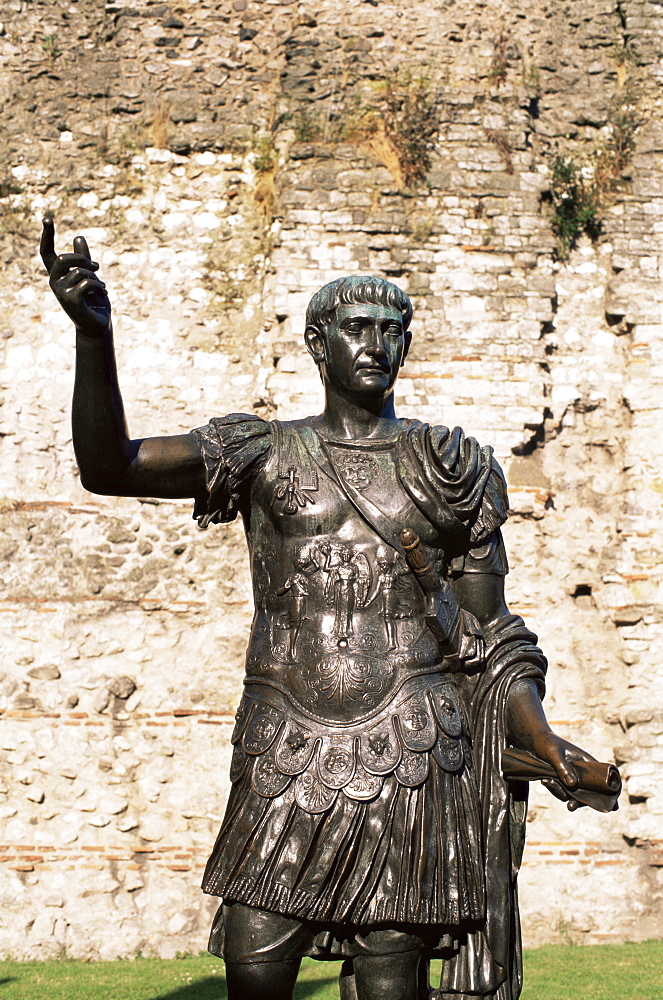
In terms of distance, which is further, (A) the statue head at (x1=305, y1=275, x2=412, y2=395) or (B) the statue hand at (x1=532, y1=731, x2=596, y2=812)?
(A) the statue head at (x1=305, y1=275, x2=412, y2=395)

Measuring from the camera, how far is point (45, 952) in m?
8.29

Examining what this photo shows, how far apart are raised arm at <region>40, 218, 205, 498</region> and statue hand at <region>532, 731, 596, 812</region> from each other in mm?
1056

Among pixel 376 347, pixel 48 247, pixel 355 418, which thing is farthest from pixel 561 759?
pixel 48 247

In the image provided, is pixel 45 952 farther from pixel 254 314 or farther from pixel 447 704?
pixel 447 704

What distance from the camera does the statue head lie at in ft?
11.4

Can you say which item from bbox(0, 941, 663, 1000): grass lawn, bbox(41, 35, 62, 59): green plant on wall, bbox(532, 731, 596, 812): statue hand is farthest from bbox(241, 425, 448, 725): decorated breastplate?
bbox(41, 35, 62, 59): green plant on wall

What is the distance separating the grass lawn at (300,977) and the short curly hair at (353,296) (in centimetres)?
456

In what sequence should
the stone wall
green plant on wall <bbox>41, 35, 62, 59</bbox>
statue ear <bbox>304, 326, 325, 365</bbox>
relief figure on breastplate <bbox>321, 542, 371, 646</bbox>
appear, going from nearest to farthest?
1. relief figure on breastplate <bbox>321, 542, 371, 646</bbox>
2. statue ear <bbox>304, 326, 325, 365</bbox>
3. the stone wall
4. green plant on wall <bbox>41, 35, 62, 59</bbox>

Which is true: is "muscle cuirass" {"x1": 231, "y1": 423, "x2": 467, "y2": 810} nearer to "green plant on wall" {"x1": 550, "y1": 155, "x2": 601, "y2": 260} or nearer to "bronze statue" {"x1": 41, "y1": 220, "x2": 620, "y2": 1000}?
"bronze statue" {"x1": 41, "y1": 220, "x2": 620, "y2": 1000}

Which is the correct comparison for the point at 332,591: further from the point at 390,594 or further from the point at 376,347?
the point at 376,347

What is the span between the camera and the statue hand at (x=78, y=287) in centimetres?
305

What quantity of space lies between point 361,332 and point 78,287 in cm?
78

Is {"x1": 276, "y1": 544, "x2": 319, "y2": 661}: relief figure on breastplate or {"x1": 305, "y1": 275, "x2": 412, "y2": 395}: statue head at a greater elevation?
{"x1": 305, "y1": 275, "x2": 412, "y2": 395}: statue head

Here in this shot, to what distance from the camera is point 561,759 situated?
3193mm
